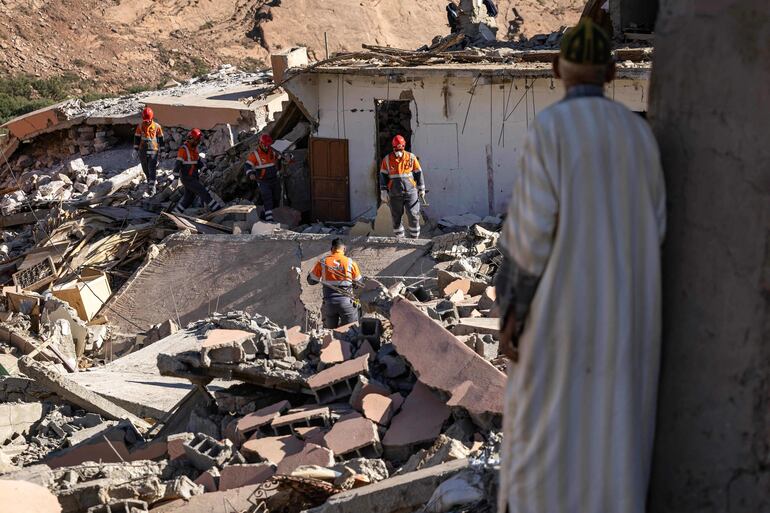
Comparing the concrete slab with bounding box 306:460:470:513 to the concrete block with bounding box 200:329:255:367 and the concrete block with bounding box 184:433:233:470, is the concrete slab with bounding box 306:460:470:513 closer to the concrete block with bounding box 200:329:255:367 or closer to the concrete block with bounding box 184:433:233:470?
the concrete block with bounding box 184:433:233:470

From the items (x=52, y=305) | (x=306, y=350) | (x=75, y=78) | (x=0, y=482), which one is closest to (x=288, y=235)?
(x=52, y=305)

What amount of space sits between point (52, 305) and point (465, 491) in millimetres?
12882

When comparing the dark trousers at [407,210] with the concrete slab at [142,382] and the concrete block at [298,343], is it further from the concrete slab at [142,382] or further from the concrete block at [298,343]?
the concrete block at [298,343]

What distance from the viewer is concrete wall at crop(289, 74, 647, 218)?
1812cm

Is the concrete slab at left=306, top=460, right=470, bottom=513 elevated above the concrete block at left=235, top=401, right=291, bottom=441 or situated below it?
above

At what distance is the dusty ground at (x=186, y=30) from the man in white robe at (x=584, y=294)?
126ft

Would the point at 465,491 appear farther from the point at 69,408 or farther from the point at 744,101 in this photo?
the point at 69,408

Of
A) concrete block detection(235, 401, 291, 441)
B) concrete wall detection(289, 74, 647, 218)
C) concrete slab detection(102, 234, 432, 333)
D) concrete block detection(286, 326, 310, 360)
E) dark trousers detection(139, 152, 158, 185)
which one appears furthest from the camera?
dark trousers detection(139, 152, 158, 185)

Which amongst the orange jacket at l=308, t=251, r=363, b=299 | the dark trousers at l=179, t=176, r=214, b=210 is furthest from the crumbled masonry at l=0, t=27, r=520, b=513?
the orange jacket at l=308, t=251, r=363, b=299

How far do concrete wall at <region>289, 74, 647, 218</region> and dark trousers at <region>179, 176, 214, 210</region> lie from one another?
7.56ft

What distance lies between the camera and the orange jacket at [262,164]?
60.0ft

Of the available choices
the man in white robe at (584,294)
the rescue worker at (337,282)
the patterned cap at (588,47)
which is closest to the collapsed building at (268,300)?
the rescue worker at (337,282)

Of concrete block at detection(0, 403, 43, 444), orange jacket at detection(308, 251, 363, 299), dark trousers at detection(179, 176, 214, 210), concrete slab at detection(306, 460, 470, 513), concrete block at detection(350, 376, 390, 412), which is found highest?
concrete slab at detection(306, 460, 470, 513)

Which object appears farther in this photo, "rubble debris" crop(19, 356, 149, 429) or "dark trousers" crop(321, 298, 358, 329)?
"dark trousers" crop(321, 298, 358, 329)
